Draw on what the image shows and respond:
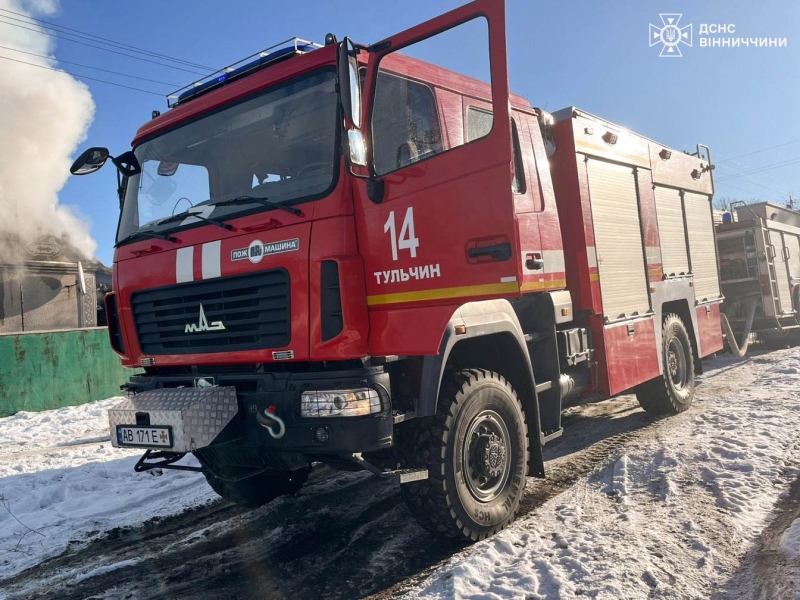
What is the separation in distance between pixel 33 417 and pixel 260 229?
8925mm

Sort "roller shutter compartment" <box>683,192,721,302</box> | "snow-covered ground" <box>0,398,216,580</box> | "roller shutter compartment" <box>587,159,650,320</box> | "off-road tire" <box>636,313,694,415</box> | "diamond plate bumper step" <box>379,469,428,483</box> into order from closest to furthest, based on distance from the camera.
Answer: "diamond plate bumper step" <box>379,469,428,483</box> < "snow-covered ground" <box>0,398,216,580</box> < "roller shutter compartment" <box>587,159,650,320</box> < "off-road tire" <box>636,313,694,415</box> < "roller shutter compartment" <box>683,192,721,302</box>

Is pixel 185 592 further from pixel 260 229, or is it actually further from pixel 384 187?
pixel 384 187

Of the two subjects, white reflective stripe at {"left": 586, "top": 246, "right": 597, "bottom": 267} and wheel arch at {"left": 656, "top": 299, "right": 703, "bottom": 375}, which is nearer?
white reflective stripe at {"left": 586, "top": 246, "right": 597, "bottom": 267}

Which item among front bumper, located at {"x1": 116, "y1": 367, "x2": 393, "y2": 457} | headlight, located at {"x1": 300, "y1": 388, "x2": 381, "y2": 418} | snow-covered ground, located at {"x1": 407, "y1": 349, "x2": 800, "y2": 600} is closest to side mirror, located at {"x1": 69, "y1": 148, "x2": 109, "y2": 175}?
front bumper, located at {"x1": 116, "y1": 367, "x2": 393, "y2": 457}

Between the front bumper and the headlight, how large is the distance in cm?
3

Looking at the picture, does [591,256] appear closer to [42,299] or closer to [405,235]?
[405,235]

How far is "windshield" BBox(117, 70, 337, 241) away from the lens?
11.8 feet

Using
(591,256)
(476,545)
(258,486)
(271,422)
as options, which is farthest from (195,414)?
(591,256)

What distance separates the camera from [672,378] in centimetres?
679

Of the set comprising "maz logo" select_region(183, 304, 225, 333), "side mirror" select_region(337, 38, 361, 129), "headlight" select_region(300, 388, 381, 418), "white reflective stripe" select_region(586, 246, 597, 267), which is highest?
"side mirror" select_region(337, 38, 361, 129)

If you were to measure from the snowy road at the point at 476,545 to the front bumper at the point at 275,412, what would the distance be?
84cm

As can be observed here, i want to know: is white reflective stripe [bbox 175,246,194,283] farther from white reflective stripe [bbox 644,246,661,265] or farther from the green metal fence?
the green metal fence

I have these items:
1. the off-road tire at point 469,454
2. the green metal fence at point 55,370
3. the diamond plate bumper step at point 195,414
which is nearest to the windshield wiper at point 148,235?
the diamond plate bumper step at point 195,414

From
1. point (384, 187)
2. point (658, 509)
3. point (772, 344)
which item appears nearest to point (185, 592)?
point (384, 187)
